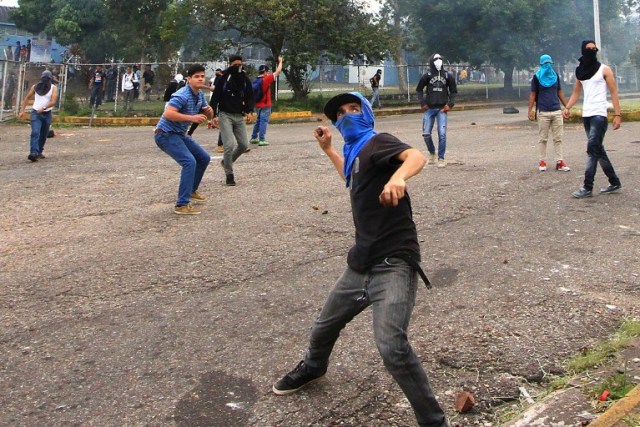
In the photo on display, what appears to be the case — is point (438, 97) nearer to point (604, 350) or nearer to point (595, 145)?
point (595, 145)

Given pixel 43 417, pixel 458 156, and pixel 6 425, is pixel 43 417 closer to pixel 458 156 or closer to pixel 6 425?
pixel 6 425

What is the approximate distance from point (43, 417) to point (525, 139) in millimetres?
12972

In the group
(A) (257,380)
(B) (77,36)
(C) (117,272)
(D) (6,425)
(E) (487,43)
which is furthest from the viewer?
(B) (77,36)

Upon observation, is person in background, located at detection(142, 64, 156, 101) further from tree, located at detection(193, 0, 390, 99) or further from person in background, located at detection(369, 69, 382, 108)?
person in background, located at detection(369, 69, 382, 108)

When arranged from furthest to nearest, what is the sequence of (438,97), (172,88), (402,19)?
(402,19), (172,88), (438,97)

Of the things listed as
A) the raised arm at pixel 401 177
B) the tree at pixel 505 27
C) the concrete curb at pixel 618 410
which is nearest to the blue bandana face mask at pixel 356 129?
the raised arm at pixel 401 177

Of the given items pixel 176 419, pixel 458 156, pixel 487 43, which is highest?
pixel 487 43

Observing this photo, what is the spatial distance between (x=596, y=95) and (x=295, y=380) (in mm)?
5918

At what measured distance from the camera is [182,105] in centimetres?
727

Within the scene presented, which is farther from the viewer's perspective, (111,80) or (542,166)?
(111,80)

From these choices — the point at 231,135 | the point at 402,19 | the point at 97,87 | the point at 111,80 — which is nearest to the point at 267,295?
the point at 231,135

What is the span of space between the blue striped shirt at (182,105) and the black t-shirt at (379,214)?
4429 mm

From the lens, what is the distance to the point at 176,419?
3320 mm

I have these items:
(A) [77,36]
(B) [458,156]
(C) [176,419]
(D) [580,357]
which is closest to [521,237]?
(D) [580,357]
